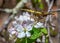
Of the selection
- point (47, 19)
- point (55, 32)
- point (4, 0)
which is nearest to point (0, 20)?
point (4, 0)

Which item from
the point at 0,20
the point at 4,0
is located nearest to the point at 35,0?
the point at 0,20

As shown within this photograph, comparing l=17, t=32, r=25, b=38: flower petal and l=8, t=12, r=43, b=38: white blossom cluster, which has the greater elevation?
l=8, t=12, r=43, b=38: white blossom cluster

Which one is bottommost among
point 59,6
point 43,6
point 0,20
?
point 0,20

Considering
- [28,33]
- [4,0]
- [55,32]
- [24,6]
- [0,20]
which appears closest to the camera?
[28,33]

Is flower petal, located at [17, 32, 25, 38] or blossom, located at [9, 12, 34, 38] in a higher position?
blossom, located at [9, 12, 34, 38]

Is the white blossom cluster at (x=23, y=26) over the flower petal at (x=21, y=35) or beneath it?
over

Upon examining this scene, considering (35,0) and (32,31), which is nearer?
(32,31)

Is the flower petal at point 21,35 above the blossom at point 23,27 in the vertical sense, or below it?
below

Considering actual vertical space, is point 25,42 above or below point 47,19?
below

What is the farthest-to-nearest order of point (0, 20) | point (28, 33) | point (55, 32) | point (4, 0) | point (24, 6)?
point (4, 0) → point (0, 20) → point (24, 6) → point (55, 32) → point (28, 33)

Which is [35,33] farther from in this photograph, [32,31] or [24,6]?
[24,6]
